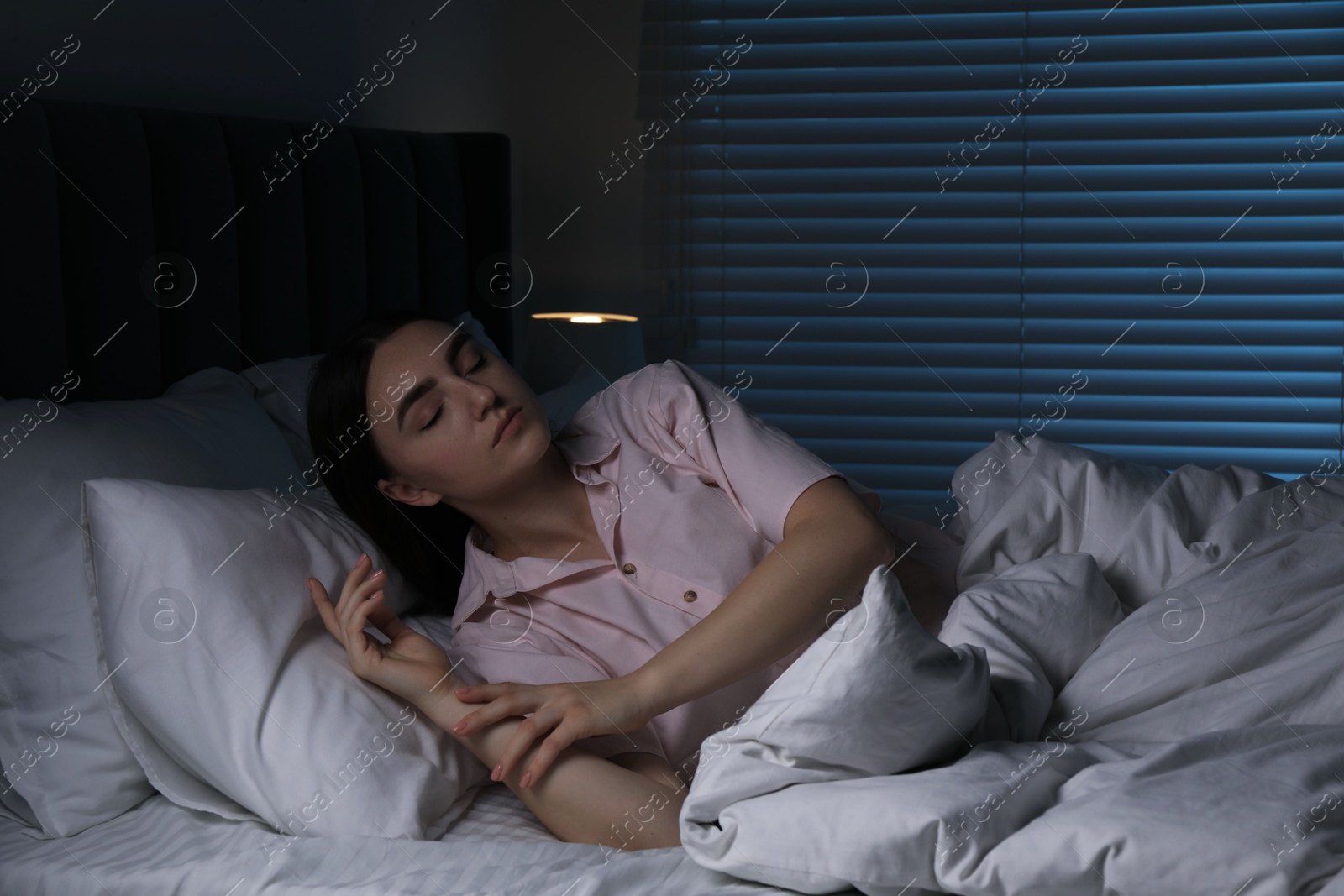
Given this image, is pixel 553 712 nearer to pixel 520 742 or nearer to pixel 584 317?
pixel 520 742

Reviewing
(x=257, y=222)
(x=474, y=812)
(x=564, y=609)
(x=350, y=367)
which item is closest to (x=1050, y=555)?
(x=564, y=609)

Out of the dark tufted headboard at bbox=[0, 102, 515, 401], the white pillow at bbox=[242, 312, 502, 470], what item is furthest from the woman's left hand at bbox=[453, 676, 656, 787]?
the dark tufted headboard at bbox=[0, 102, 515, 401]

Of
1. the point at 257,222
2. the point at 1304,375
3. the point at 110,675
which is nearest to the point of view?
the point at 110,675

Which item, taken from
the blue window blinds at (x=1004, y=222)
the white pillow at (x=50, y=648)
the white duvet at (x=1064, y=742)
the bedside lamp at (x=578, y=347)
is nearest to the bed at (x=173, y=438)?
the white pillow at (x=50, y=648)

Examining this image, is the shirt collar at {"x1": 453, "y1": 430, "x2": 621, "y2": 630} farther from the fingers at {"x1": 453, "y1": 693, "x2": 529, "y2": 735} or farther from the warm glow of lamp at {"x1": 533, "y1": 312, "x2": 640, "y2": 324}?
the warm glow of lamp at {"x1": 533, "y1": 312, "x2": 640, "y2": 324}

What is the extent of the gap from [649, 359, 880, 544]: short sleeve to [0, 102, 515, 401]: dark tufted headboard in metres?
0.74

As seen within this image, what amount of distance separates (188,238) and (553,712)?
98 cm

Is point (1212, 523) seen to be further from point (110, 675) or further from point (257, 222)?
point (257, 222)

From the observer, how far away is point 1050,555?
46.6 inches

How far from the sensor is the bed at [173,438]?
96 cm

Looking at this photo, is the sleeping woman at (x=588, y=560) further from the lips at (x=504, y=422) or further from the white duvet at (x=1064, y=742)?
the white duvet at (x=1064, y=742)

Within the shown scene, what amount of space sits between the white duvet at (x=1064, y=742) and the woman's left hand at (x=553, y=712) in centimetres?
15

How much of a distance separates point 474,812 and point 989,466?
772 millimetres

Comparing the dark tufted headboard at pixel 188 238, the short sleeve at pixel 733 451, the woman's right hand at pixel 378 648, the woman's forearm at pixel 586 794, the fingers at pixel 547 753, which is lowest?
the woman's forearm at pixel 586 794
